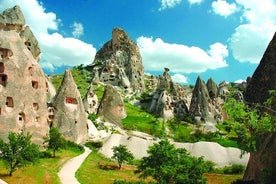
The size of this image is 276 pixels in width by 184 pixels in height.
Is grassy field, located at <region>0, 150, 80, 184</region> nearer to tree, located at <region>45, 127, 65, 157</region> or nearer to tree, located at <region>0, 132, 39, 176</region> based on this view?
tree, located at <region>0, 132, 39, 176</region>

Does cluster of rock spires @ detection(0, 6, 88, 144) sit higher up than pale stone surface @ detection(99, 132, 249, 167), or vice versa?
cluster of rock spires @ detection(0, 6, 88, 144)

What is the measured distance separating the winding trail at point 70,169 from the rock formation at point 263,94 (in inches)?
614

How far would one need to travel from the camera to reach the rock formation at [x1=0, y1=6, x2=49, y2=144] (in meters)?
42.1

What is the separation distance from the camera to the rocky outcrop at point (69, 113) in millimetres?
52869

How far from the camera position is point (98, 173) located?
39219 millimetres

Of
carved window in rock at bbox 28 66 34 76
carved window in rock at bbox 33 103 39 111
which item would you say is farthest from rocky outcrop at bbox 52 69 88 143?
carved window in rock at bbox 28 66 34 76

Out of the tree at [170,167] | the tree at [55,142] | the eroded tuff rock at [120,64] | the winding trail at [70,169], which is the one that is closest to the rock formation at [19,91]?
the tree at [55,142]

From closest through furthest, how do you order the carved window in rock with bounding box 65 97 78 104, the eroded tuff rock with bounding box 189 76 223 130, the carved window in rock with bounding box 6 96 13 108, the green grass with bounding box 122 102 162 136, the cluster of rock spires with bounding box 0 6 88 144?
the cluster of rock spires with bounding box 0 6 88 144 < the carved window in rock with bounding box 6 96 13 108 < the carved window in rock with bounding box 65 97 78 104 < the green grass with bounding box 122 102 162 136 < the eroded tuff rock with bounding box 189 76 223 130

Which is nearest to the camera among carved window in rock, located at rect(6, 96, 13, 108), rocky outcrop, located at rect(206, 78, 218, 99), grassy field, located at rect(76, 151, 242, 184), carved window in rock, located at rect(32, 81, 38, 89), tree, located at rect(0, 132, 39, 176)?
tree, located at rect(0, 132, 39, 176)

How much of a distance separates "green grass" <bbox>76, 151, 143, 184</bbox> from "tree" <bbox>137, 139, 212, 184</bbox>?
6936 mm

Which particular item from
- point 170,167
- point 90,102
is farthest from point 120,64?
point 170,167

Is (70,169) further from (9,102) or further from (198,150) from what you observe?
(198,150)

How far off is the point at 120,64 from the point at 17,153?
8587 cm

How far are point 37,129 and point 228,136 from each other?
43.9 meters
